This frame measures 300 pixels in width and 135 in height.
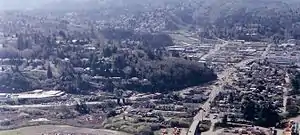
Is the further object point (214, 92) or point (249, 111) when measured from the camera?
point (214, 92)

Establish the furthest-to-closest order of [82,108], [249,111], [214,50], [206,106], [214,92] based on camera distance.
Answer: [214,50]
[214,92]
[206,106]
[82,108]
[249,111]

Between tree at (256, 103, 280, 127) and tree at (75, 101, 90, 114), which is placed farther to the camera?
tree at (75, 101, 90, 114)

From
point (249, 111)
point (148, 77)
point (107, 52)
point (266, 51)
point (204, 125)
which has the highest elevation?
point (107, 52)

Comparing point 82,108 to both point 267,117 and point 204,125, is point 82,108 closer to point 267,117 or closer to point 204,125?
point 204,125

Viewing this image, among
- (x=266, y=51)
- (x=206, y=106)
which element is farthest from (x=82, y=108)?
(x=266, y=51)

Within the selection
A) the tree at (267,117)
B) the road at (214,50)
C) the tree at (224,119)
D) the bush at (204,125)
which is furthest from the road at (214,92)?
the road at (214,50)

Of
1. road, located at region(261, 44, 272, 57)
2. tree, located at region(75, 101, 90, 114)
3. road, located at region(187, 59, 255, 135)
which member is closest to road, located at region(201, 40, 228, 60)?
road, located at region(187, 59, 255, 135)

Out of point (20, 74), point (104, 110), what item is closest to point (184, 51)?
point (20, 74)

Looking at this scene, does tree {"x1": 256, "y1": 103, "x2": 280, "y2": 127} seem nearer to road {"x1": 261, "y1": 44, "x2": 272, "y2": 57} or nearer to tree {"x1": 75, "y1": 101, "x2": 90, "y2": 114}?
tree {"x1": 75, "y1": 101, "x2": 90, "y2": 114}
